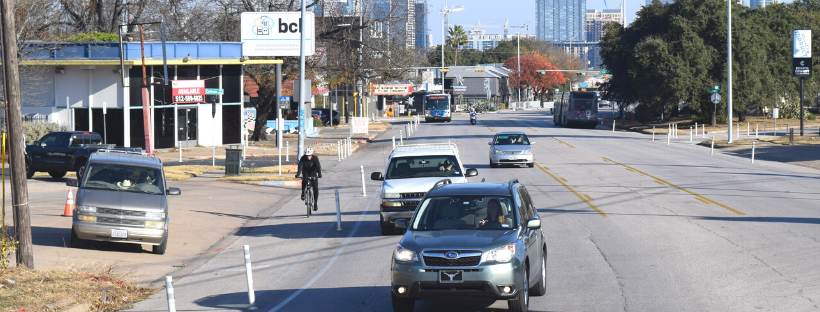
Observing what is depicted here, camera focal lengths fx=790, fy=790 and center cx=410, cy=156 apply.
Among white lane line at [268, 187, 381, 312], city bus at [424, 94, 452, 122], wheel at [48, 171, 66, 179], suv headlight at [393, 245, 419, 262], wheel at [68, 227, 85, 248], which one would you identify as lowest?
white lane line at [268, 187, 381, 312]

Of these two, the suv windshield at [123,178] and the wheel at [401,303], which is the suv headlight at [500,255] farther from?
the suv windshield at [123,178]

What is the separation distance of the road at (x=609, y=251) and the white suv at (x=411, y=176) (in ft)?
1.91

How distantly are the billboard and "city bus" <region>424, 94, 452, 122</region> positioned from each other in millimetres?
42509

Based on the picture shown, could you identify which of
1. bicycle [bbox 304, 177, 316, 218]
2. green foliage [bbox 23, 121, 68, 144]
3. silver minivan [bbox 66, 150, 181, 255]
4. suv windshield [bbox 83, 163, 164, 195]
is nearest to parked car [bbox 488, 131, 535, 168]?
bicycle [bbox 304, 177, 316, 218]

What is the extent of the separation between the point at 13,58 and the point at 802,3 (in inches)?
4275

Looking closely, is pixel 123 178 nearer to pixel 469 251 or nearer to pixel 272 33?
pixel 469 251

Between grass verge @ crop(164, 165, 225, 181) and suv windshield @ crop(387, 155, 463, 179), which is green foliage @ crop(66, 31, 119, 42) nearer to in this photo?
grass verge @ crop(164, 165, 225, 181)

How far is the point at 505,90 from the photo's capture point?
14938 centimetres

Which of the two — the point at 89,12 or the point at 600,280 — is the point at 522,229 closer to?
the point at 600,280

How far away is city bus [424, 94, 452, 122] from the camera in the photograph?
269 ft

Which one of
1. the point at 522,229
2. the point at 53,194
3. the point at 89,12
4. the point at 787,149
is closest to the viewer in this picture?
the point at 522,229

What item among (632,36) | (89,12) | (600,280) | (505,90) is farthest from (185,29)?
(505,90)

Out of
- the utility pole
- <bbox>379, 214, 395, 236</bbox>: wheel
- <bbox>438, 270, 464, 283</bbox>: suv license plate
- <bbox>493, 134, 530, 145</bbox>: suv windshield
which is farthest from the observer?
<bbox>493, 134, 530, 145</bbox>: suv windshield

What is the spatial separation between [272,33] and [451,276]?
109 feet
